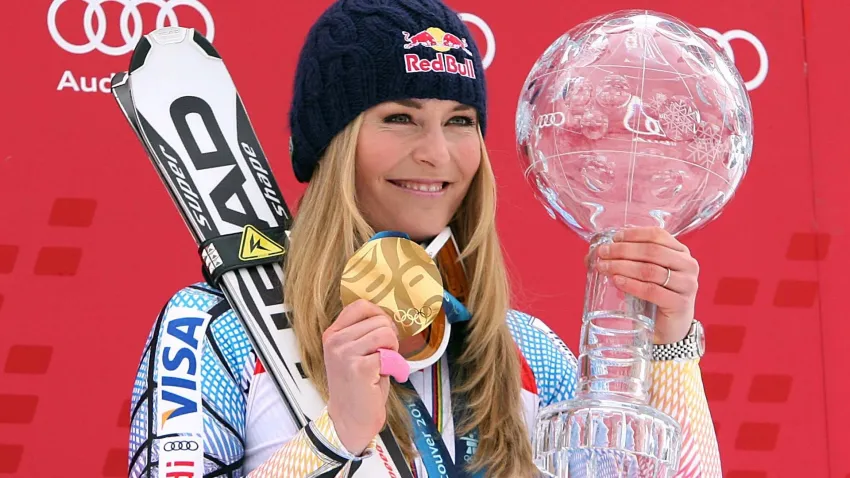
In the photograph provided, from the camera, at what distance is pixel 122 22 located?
2.69 meters

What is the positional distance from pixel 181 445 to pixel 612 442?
0.71 metres

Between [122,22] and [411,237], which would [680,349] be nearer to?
[411,237]

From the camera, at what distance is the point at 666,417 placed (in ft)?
5.18

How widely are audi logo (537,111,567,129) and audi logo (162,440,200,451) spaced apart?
2.31 feet

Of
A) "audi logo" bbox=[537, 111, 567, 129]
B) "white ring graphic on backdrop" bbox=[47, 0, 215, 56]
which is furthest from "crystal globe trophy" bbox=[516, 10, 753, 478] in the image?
"white ring graphic on backdrop" bbox=[47, 0, 215, 56]

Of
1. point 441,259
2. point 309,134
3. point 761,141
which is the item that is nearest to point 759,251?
point 761,141

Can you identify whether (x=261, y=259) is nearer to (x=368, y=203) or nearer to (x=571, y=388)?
(x=368, y=203)

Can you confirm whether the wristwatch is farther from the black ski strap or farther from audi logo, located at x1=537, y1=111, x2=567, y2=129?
the black ski strap

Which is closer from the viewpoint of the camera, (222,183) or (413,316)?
(413,316)

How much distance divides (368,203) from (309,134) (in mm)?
157

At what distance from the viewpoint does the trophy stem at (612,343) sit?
162 centimetres

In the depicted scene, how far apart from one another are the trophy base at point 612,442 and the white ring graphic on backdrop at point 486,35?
1386 millimetres

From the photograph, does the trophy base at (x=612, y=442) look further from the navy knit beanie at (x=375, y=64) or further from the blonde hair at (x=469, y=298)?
the navy knit beanie at (x=375, y=64)

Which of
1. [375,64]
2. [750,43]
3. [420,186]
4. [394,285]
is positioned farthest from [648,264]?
[750,43]
